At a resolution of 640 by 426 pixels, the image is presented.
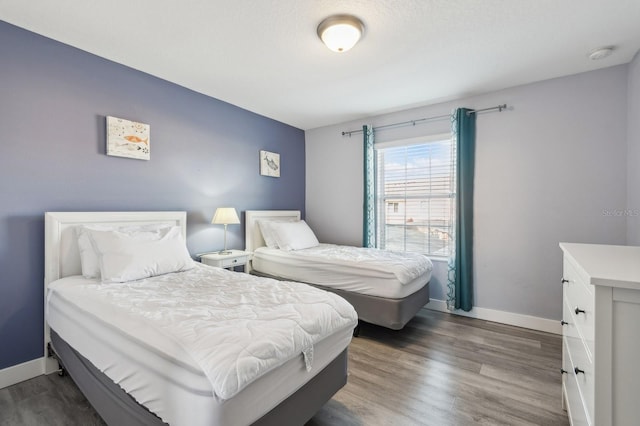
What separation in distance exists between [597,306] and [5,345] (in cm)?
337

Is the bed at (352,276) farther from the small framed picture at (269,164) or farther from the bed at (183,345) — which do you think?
the bed at (183,345)

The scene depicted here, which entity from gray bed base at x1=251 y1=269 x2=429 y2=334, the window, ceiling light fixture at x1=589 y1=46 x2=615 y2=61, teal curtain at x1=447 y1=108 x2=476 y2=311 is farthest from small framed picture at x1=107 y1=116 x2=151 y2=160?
ceiling light fixture at x1=589 y1=46 x2=615 y2=61

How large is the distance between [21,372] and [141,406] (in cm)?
167

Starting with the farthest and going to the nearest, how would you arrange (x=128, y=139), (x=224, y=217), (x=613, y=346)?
(x=224, y=217)
(x=128, y=139)
(x=613, y=346)

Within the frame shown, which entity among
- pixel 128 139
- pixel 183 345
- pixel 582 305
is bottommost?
pixel 183 345

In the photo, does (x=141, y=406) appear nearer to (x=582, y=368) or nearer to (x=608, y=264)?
A: (x=582, y=368)

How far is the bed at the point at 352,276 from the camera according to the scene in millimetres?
2643

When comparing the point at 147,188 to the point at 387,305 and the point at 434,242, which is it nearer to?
the point at 387,305

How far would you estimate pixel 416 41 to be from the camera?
2219 millimetres

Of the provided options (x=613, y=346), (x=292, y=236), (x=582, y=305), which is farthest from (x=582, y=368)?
(x=292, y=236)

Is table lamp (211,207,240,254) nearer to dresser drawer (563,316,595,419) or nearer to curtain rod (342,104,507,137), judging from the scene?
curtain rod (342,104,507,137)

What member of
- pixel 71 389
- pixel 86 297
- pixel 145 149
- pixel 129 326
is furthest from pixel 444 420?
pixel 145 149

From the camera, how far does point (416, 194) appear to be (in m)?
3.77

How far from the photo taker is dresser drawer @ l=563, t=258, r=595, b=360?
3.33ft
